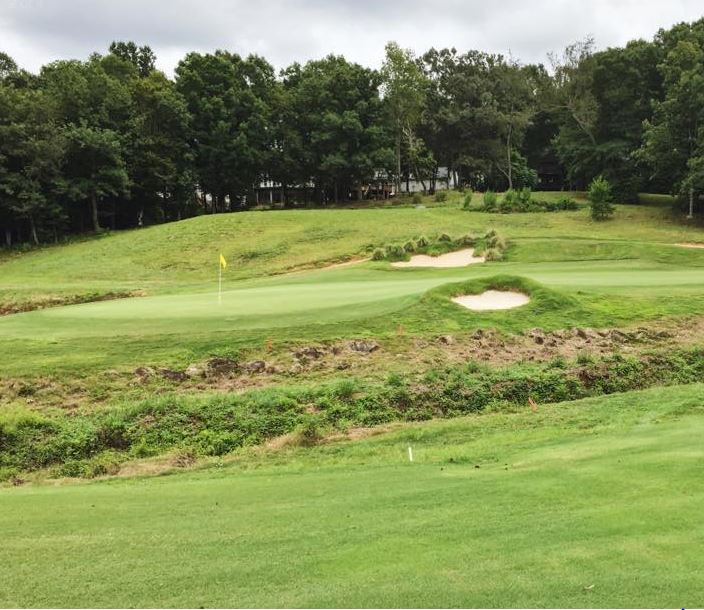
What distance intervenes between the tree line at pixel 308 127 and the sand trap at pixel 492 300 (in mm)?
34509

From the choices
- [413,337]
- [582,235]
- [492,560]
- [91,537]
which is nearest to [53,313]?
[413,337]

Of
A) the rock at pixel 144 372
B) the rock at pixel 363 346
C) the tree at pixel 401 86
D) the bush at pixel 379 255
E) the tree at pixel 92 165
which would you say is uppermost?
the tree at pixel 401 86

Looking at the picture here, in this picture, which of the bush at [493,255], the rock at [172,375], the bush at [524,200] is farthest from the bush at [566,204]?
the rock at [172,375]

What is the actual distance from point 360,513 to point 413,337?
33.3 ft

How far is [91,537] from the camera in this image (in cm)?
633

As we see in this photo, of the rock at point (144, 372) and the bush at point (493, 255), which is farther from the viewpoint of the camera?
the bush at point (493, 255)

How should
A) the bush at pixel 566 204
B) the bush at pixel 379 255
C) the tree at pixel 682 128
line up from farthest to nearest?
the bush at pixel 566 204, the tree at pixel 682 128, the bush at pixel 379 255

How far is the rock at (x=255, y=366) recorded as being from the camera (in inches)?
592

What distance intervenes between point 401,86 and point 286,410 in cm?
5801

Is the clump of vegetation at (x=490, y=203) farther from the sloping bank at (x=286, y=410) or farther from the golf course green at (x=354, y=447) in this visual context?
the sloping bank at (x=286, y=410)

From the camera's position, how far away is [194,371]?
14.8 m

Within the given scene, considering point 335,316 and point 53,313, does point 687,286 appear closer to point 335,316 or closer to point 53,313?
point 335,316

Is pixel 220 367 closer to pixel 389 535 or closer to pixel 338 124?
pixel 389 535

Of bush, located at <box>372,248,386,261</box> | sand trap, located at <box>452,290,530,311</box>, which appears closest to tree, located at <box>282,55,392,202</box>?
bush, located at <box>372,248,386,261</box>
